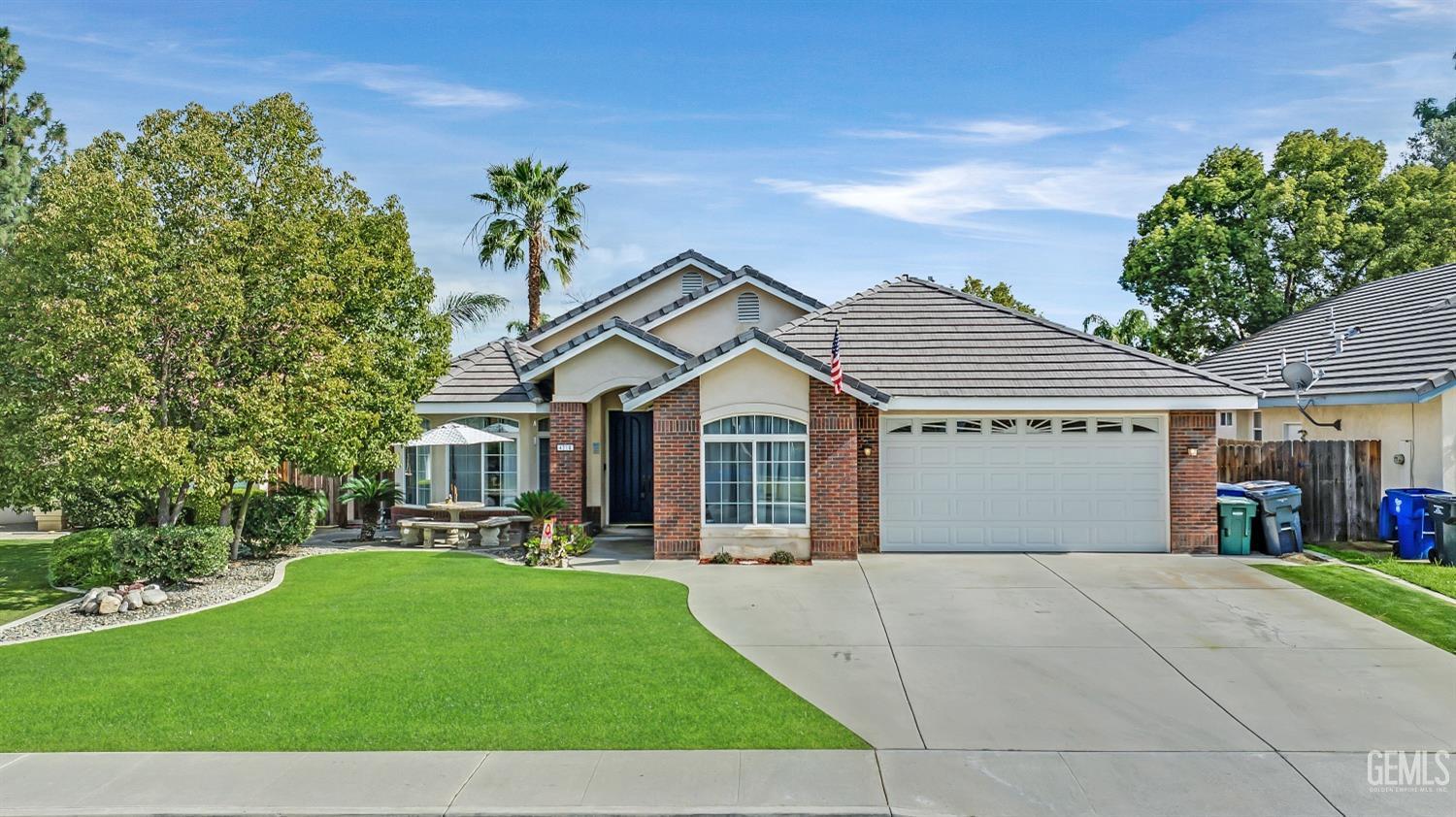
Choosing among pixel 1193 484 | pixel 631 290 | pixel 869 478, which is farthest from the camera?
pixel 631 290

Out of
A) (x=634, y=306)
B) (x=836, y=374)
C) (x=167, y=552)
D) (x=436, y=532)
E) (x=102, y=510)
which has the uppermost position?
(x=634, y=306)

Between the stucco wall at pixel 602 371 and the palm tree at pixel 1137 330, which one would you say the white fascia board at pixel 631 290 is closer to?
the stucco wall at pixel 602 371

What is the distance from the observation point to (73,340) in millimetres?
12469

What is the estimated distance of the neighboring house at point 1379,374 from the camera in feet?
53.0

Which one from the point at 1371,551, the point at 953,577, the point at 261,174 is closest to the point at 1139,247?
the point at 1371,551

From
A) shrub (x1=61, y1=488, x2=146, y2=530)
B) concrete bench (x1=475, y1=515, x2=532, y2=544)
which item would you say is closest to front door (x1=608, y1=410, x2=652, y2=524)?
Result: concrete bench (x1=475, y1=515, x2=532, y2=544)

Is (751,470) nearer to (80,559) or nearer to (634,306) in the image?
(634,306)

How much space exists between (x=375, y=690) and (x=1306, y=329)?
74.7 feet

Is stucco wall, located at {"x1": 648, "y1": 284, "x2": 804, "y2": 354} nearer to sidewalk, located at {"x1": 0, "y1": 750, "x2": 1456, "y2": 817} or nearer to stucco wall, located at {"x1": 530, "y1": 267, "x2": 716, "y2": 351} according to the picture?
stucco wall, located at {"x1": 530, "y1": 267, "x2": 716, "y2": 351}

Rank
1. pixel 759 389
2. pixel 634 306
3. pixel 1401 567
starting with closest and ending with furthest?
pixel 1401 567
pixel 759 389
pixel 634 306

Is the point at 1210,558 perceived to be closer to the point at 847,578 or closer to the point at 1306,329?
the point at 847,578

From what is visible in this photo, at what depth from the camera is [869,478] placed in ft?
53.9

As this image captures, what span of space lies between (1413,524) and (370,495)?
19039 millimetres

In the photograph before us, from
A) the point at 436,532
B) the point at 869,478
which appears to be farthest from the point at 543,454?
the point at 869,478
